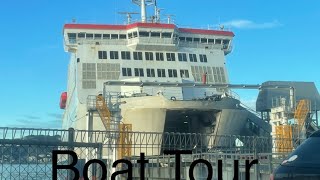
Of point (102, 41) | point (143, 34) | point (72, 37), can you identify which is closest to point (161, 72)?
point (143, 34)

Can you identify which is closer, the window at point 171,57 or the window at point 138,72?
the window at point 138,72

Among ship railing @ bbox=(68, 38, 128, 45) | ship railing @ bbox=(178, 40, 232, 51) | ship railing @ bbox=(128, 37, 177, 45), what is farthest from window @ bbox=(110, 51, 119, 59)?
ship railing @ bbox=(178, 40, 232, 51)

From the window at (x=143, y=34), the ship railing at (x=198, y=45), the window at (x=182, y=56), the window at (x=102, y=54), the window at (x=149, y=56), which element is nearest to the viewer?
the window at (x=102, y=54)

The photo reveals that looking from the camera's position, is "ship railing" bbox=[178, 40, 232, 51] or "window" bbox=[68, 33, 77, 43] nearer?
"window" bbox=[68, 33, 77, 43]

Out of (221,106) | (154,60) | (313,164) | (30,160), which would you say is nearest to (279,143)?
(221,106)

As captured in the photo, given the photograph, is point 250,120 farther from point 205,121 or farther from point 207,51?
point 207,51

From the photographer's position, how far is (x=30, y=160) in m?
21.5

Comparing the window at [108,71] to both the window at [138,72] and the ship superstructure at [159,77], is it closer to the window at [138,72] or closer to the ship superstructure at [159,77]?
the ship superstructure at [159,77]

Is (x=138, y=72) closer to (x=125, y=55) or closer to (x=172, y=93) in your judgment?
(x=125, y=55)

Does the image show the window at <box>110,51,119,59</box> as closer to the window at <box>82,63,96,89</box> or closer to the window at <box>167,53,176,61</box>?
the window at <box>82,63,96,89</box>

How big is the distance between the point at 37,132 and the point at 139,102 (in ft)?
45.7

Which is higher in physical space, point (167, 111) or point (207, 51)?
point (207, 51)

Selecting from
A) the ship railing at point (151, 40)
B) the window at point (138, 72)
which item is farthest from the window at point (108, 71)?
the ship railing at point (151, 40)

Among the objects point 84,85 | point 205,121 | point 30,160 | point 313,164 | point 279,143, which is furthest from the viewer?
point 84,85
